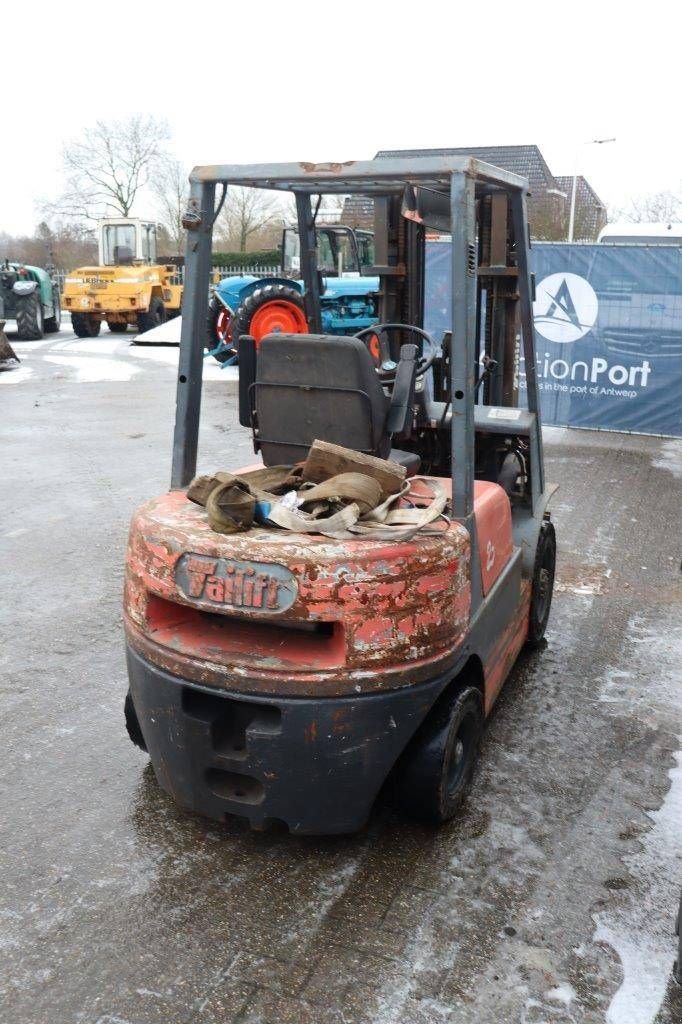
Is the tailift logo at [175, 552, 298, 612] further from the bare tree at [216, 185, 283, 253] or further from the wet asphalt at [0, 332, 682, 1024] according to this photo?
the bare tree at [216, 185, 283, 253]

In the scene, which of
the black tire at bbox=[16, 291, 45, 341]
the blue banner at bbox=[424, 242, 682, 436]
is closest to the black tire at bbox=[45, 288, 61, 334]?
the black tire at bbox=[16, 291, 45, 341]

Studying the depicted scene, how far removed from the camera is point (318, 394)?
348 cm

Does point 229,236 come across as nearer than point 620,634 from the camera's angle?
No

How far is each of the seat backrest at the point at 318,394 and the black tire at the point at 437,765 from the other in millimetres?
984

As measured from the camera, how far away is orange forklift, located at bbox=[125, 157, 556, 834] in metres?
2.96

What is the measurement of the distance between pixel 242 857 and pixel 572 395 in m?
9.25

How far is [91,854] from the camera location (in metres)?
3.36

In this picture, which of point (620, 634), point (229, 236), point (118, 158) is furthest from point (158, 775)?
point (118, 158)

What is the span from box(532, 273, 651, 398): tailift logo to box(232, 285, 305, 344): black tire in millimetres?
5463

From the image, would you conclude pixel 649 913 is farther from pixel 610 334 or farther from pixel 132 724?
pixel 610 334

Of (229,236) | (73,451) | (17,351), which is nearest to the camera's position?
(73,451)

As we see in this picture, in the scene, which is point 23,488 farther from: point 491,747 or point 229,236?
point 229,236

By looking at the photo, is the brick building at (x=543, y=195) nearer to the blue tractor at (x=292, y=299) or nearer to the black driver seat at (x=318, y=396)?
the blue tractor at (x=292, y=299)

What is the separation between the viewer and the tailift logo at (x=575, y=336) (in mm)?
11133
